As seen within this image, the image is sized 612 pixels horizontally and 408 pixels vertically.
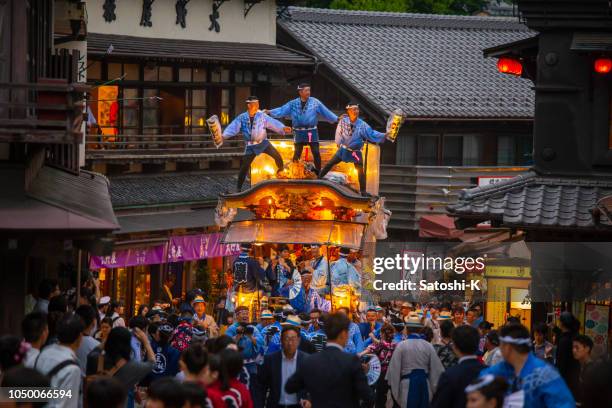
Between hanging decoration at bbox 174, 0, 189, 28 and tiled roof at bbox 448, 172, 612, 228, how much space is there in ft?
60.5

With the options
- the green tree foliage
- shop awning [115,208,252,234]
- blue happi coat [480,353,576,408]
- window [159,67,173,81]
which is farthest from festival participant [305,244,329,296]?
the green tree foliage

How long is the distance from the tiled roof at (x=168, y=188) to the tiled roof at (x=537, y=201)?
14.2 metres

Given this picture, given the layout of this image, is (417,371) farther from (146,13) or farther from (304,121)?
(146,13)

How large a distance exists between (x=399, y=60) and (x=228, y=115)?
23.7 feet

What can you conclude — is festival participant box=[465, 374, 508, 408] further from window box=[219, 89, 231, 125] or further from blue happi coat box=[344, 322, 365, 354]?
window box=[219, 89, 231, 125]

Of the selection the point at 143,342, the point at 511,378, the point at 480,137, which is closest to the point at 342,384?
the point at 511,378

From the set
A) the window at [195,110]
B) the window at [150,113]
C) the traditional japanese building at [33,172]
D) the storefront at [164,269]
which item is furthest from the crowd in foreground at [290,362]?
the window at [195,110]

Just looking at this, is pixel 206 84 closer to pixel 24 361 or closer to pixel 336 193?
pixel 336 193

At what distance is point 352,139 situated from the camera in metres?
26.5

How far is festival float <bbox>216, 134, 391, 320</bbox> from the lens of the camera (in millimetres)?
25250

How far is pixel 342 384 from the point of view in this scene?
13.7m

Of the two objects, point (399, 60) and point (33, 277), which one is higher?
point (399, 60)

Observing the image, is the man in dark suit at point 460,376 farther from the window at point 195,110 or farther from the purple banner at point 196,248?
the window at point 195,110

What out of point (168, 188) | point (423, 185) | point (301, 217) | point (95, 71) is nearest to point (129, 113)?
point (95, 71)
